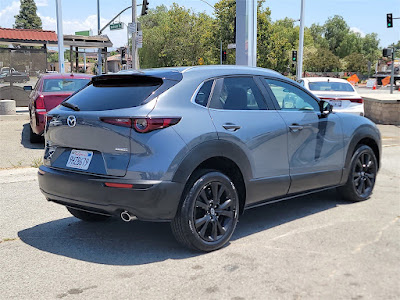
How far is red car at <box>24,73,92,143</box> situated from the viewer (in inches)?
396

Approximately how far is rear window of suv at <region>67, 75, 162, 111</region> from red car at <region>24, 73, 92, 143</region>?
5.89 m

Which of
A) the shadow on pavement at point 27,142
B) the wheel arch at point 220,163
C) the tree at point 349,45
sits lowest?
the shadow on pavement at point 27,142

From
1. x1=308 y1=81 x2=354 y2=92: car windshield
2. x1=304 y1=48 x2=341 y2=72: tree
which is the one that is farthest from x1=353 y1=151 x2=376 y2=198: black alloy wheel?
x1=304 y1=48 x2=341 y2=72: tree

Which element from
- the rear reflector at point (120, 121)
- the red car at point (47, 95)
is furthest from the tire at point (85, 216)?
the red car at point (47, 95)

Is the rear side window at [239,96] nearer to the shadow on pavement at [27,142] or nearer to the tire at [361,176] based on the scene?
the tire at [361,176]

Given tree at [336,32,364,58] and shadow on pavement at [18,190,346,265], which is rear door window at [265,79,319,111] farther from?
tree at [336,32,364,58]

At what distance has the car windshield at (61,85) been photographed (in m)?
10.8

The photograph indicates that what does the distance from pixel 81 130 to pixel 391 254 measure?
3.00 metres

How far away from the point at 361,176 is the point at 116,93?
11.6 feet

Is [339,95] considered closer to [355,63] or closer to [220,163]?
[220,163]

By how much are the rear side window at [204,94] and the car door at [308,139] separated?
33.6 inches

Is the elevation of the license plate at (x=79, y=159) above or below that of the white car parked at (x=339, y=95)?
below

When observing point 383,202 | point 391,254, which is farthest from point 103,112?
point 383,202

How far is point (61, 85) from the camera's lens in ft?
36.0
